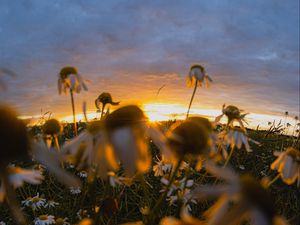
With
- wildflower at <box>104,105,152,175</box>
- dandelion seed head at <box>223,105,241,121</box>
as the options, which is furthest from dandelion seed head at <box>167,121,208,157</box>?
dandelion seed head at <box>223,105,241,121</box>

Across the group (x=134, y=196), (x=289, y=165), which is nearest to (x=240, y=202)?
(x=289, y=165)

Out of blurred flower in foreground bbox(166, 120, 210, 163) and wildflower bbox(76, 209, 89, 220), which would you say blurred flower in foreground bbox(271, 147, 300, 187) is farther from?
wildflower bbox(76, 209, 89, 220)

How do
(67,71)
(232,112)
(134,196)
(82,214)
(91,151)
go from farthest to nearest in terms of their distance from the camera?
(134,196)
(232,112)
(67,71)
(82,214)
(91,151)

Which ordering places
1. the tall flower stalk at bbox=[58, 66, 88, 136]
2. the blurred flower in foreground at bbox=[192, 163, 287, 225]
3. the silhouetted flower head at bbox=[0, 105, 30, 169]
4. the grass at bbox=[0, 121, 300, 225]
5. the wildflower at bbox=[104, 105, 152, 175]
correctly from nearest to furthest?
the blurred flower in foreground at bbox=[192, 163, 287, 225] → the silhouetted flower head at bbox=[0, 105, 30, 169] → the wildflower at bbox=[104, 105, 152, 175] → the tall flower stalk at bbox=[58, 66, 88, 136] → the grass at bbox=[0, 121, 300, 225]

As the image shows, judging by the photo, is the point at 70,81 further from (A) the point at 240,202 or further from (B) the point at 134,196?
(B) the point at 134,196

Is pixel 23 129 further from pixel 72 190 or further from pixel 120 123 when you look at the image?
pixel 72 190

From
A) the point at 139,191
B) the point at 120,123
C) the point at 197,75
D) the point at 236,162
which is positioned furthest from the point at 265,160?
the point at 120,123
